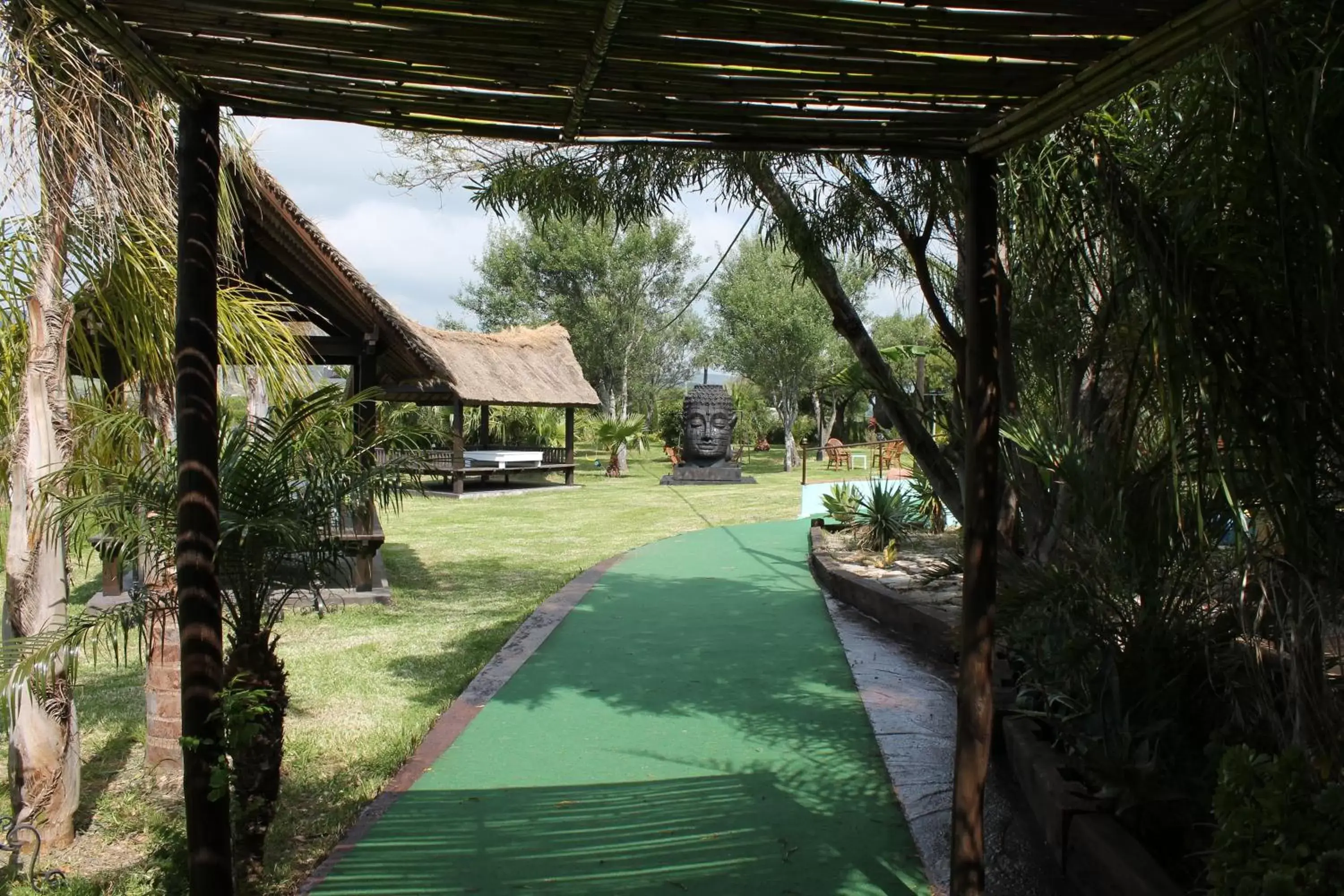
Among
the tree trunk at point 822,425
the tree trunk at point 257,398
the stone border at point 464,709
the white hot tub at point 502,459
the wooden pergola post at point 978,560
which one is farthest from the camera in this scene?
the tree trunk at point 822,425

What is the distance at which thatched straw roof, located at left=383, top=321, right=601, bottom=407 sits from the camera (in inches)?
960

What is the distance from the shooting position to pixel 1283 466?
2.36m

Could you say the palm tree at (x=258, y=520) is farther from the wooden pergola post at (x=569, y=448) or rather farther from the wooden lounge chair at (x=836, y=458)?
the wooden lounge chair at (x=836, y=458)

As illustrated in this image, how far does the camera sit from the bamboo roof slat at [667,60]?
2.03 meters

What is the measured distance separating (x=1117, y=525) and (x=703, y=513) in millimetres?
16142

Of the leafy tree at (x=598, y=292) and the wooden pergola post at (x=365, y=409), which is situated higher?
the leafy tree at (x=598, y=292)

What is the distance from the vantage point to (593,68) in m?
2.27

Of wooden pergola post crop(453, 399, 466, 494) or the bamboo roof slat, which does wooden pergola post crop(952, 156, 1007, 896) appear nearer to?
the bamboo roof slat

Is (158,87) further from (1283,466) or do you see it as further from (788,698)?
(788,698)

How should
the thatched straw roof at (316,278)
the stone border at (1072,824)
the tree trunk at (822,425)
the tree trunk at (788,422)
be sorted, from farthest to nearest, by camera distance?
the tree trunk at (822,425) → the tree trunk at (788,422) → the thatched straw roof at (316,278) → the stone border at (1072,824)

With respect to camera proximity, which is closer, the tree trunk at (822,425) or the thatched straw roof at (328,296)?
the thatched straw roof at (328,296)

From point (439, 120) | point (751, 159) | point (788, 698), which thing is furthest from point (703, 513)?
point (439, 120)

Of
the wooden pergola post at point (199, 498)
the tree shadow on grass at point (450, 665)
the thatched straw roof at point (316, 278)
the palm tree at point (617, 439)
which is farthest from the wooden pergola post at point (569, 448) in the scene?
the wooden pergola post at point (199, 498)

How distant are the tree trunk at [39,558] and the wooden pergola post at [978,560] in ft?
12.4
